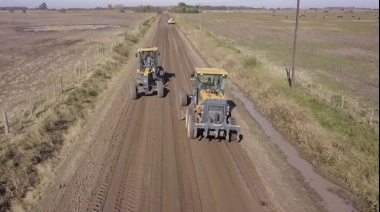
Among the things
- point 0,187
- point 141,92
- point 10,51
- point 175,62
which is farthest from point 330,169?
point 10,51

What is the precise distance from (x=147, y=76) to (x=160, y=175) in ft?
33.7

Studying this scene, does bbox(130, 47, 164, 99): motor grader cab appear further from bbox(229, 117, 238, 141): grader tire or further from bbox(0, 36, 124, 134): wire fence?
bbox(229, 117, 238, 141): grader tire

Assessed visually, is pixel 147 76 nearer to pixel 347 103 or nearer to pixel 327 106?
pixel 327 106

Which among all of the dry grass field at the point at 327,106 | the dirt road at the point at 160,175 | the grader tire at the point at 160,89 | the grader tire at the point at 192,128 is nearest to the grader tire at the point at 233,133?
the dirt road at the point at 160,175

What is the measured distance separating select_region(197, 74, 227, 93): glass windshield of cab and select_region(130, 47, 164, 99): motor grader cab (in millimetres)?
5281

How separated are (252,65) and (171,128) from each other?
1571 cm

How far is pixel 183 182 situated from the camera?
11227mm

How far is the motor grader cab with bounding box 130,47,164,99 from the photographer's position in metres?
20.8

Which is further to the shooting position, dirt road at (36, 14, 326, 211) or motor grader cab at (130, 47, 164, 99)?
motor grader cab at (130, 47, 164, 99)

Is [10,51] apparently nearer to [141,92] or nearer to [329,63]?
[141,92]

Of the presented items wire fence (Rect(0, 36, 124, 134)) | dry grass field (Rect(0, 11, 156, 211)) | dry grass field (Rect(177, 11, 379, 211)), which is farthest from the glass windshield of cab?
wire fence (Rect(0, 36, 124, 134))

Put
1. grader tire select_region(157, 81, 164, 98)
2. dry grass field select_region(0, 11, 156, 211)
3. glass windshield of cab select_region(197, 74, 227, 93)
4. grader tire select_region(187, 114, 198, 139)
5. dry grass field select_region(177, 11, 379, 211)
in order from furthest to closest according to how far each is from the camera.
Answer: grader tire select_region(157, 81, 164, 98)
glass windshield of cab select_region(197, 74, 227, 93)
grader tire select_region(187, 114, 198, 139)
dry grass field select_region(177, 11, 379, 211)
dry grass field select_region(0, 11, 156, 211)

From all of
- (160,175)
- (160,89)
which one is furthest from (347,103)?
(160,175)

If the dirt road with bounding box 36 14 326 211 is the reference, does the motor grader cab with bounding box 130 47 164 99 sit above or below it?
above
